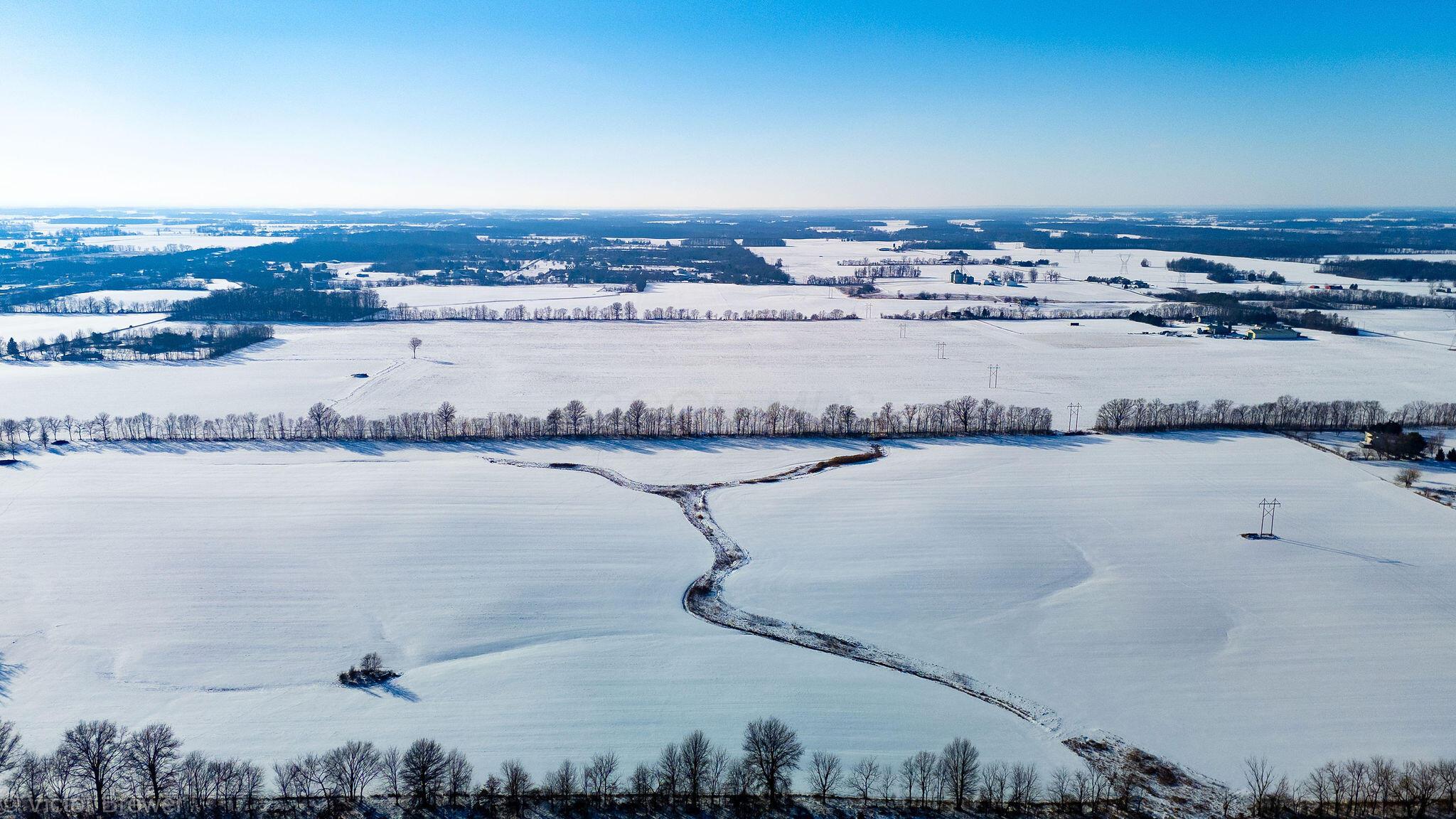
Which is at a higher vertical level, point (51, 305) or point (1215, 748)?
point (51, 305)

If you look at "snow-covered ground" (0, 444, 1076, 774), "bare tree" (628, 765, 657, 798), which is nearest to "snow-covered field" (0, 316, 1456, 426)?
"snow-covered ground" (0, 444, 1076, 774)

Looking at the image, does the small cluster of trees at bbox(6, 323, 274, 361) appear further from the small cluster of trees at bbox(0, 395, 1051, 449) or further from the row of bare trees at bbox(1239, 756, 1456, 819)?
the row of bare trees at bbox(1239, 756, 1456, 819)

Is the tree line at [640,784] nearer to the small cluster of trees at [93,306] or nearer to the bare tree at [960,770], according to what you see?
the bare tree at [960,770]

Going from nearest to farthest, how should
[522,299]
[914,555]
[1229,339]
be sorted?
[914,555], [1229,339], [522,299]

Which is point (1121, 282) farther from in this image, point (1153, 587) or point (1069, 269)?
point (1153, 587)

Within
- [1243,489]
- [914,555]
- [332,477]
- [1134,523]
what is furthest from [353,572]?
[1243,489]

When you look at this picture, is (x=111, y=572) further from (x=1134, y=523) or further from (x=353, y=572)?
(x=1134, y=523)
